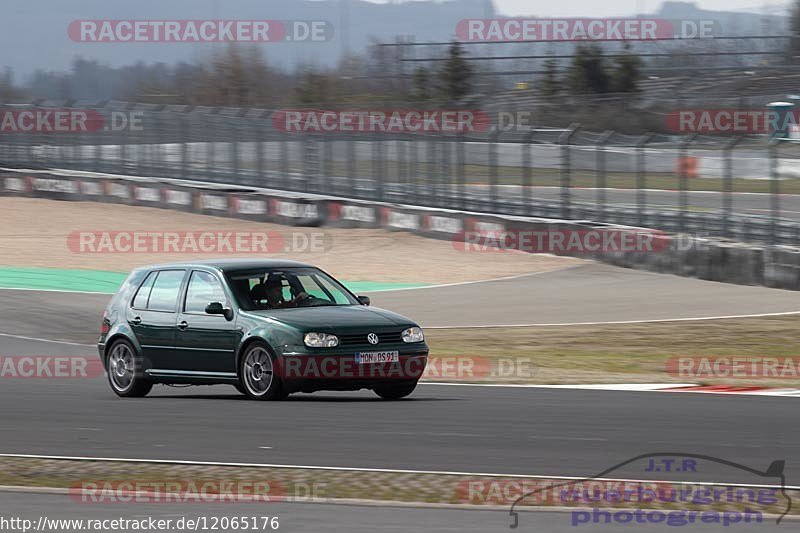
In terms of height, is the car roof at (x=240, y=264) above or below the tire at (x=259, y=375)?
above

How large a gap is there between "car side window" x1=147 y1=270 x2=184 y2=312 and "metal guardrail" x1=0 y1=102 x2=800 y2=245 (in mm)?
14785

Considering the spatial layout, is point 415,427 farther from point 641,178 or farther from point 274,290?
→ point 641,178

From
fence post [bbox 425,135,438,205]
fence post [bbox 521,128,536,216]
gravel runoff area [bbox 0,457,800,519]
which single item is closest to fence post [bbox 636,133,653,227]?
fence post [bbox 521,128,536,216]

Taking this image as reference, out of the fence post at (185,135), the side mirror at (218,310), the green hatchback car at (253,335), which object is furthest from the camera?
the fence post at (185,135)

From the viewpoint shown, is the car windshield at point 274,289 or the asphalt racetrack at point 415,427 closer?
the asphalt racetrack at point 415,427

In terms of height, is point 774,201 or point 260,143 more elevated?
point 260,143

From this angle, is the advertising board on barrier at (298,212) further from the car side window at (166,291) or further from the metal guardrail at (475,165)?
the car side window at (166,291)

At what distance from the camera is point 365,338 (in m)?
12.5

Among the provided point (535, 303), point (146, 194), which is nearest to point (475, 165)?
point (535, 303)

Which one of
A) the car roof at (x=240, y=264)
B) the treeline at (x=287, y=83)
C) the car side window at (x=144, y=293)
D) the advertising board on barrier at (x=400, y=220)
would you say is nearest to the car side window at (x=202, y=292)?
the car roof at (x=240, y=264)

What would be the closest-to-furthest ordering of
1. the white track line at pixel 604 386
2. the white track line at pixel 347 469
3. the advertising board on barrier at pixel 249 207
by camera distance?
the white track line at pixel 347 469
the white track line at pixel 604 386
the advertising board on barrier at pixel 249 207

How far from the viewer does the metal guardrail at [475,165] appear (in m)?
27.0

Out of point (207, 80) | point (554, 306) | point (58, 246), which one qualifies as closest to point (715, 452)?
point (554, 306)

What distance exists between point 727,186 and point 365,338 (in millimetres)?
15679
